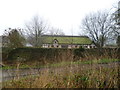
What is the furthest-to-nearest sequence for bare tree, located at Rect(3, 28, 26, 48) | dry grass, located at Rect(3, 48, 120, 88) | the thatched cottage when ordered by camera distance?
the thatched cottage → bare tree, located at Rect(3, 28, 26, 48) → dry grass, located at Rect(3, 48, 120, 88)

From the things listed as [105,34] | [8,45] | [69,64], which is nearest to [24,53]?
[8,45]

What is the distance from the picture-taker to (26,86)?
3.30 metres

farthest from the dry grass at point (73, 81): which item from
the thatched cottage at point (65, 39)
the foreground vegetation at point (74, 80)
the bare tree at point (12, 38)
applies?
the thatched cottage at point (65, 39)

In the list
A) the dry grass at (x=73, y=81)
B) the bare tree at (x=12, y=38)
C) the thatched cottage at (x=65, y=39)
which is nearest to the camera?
the dry grass at (x=73, y=81)

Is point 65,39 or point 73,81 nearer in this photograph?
point 73,81

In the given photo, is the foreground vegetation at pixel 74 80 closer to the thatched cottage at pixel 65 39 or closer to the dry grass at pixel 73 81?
the dry grass at pixel 73 81

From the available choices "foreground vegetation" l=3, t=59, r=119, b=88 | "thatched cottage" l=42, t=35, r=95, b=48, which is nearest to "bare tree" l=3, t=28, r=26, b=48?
"foreground vegetation" l=3, t=59, r=119, b=88

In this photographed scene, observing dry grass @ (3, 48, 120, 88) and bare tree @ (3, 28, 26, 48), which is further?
bare tree @ (3, 28, 26, 48)

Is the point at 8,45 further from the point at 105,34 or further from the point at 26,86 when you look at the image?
the point at 105,34

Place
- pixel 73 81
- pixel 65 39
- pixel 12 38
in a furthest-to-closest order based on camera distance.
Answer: pixel 65 39
pixel 12 38
pixel 73 81

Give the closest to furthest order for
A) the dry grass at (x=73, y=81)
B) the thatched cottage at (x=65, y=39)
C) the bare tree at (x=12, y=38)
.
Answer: the dry grass at (x=73, y=81) → the bare tree at (x=12, y=38) → the thatched cottage at (x=65, y=39)

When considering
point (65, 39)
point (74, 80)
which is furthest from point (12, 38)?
point (65, 39)

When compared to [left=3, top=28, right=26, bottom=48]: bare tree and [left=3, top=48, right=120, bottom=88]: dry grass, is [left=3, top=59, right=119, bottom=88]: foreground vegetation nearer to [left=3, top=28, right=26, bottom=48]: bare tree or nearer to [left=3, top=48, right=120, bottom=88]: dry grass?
[left=3, top=48, right=120, bottom=88]: dry grass

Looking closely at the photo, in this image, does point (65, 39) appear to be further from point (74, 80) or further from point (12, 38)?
point (74, 80)
